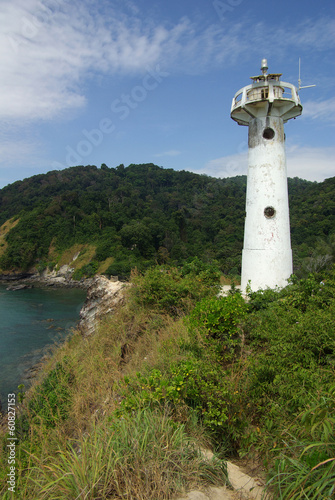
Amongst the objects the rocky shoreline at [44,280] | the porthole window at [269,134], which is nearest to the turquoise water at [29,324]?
the rocky shoreline at [44,280]

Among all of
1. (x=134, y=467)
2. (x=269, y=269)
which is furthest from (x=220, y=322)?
(x=269, y=269)

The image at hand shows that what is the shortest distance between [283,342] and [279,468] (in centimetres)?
178

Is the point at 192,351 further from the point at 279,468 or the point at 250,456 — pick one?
the point at 279,468

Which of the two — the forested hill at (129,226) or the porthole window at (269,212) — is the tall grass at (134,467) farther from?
the forested hill at (129,226)

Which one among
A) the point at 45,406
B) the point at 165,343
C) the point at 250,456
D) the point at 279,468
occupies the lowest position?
the point at 45,406

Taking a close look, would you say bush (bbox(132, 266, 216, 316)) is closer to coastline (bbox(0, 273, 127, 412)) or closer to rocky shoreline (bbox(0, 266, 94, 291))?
coastline (bbox(0, 273, 127, 412))

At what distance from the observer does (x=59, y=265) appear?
54656 millimetres

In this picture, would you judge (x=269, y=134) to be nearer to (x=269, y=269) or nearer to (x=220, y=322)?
(x=269, y=269)

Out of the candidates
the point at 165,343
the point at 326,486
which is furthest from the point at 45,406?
the point at 326,486

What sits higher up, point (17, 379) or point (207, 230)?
point (207, 230)

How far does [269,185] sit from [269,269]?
2.31 meters

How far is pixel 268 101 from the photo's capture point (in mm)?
8422

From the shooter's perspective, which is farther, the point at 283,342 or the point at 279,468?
the point at 283,342

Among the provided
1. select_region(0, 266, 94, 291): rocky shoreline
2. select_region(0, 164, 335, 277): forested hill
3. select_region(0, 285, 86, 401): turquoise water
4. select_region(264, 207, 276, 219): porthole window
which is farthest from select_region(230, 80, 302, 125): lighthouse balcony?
select_region(0, 266, 94, 291): rocky shoreline
